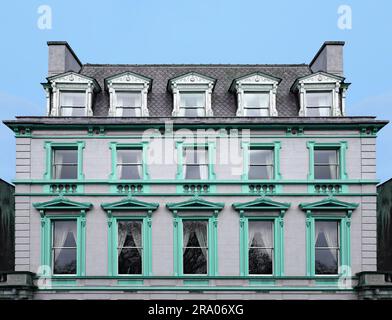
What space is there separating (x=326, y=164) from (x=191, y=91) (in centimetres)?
731

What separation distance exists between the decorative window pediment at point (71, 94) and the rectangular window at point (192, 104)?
4.38 meters

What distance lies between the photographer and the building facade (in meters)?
31.3

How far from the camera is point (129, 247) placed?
31.7 meters

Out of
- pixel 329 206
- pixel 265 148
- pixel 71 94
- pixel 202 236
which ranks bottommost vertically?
pixel 202 236

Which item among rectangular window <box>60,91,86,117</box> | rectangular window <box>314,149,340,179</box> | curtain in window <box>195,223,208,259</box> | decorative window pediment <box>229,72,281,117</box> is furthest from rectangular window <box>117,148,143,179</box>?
rectangular window <box>314,149,340,179</box>

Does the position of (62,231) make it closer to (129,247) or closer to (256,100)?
(129,247)

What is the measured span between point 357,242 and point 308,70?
10.0 meters

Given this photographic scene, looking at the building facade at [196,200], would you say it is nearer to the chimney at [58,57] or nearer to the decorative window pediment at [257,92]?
the decorative window pediment at [257,92]

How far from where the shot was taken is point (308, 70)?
121 ft

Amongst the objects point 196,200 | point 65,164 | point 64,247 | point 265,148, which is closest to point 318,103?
point 265,148

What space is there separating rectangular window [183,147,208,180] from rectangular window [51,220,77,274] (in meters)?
5.73

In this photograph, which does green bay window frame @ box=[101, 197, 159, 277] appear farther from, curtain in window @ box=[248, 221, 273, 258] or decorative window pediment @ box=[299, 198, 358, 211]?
decorative window pediment @ box=[299, 198, 358, 211]
